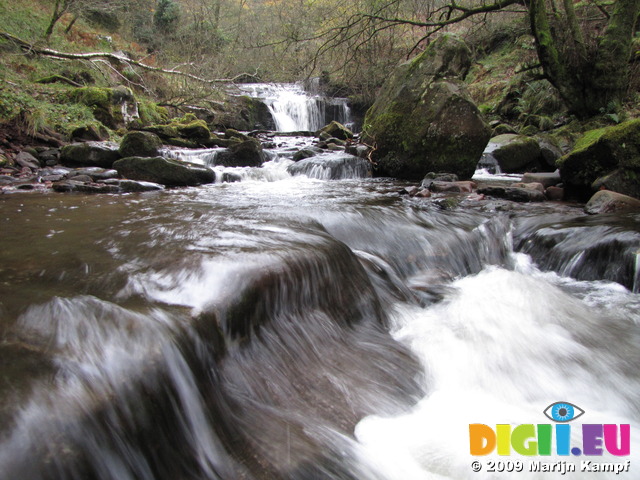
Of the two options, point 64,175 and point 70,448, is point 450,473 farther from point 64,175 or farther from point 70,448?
point 64,175

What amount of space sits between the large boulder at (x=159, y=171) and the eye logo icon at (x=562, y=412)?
6554mm

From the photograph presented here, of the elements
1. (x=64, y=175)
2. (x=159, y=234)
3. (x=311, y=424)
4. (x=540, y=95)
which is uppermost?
(x=540, y=95)

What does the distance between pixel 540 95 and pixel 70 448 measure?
1518 cm

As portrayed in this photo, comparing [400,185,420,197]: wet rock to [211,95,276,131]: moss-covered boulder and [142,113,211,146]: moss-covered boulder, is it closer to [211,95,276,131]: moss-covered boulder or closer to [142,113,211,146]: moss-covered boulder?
[142,113,211,146]: moss-covered boulder

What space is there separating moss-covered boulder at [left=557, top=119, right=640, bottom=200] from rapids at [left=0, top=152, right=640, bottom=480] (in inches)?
62.2

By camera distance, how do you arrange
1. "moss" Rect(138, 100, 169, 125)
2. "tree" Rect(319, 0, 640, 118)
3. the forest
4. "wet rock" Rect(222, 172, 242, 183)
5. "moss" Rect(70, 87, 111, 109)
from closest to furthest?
the forest
"tree" Rect(319, 0, 640, 118)
"wet rock" Rect(222, 172, 242, 183)
"moss" Rect(70, 87, 111, 109)
"moss" Rect(138, 100, 169, 125)

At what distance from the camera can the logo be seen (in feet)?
5.91

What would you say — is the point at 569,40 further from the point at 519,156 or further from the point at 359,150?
the point at 359,150

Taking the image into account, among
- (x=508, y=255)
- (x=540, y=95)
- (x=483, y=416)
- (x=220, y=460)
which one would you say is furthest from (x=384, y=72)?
(x=220, y=460)

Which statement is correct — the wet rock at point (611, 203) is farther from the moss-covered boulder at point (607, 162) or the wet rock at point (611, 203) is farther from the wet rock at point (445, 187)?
the wet rock at point (445, 187)

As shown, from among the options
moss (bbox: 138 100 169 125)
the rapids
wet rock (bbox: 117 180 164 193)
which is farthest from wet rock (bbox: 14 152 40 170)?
moss (bbox: 138 100 169 125)

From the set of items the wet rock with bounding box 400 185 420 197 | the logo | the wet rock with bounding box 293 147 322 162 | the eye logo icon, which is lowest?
the eye logo icon

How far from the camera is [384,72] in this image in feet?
29.5

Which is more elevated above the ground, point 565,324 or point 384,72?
point 384,72
